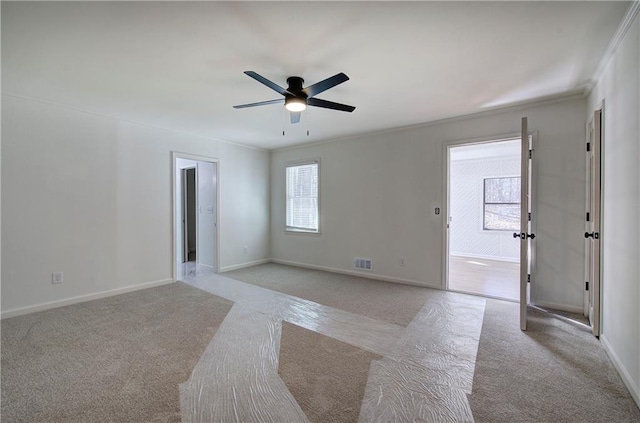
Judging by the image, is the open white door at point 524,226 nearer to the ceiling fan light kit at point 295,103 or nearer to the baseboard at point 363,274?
the baseboard at point 363,274

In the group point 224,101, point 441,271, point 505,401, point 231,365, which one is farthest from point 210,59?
point 441,271

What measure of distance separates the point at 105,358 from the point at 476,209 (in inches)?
294

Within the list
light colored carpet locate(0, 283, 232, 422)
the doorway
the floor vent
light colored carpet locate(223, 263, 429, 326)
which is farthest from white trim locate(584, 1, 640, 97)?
light colored carpet locate(0, 283, 232, 422)

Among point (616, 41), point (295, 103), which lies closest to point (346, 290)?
point (295, 103)

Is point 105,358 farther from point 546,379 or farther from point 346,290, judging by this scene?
point 546,379

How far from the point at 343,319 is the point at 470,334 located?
48.7 inches

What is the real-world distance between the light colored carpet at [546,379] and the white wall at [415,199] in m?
0.98

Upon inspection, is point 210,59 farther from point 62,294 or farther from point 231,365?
point 62,294

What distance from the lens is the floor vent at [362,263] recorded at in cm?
488

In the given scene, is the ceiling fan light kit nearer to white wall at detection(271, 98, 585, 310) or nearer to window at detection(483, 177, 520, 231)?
white wall at detection(271, 98, 585, 310)

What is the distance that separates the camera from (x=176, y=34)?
204 cm

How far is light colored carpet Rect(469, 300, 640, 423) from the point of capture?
169cm

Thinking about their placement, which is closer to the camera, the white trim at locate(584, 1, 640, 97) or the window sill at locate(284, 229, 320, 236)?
the white trim at locate(584, 1, 640, 97)

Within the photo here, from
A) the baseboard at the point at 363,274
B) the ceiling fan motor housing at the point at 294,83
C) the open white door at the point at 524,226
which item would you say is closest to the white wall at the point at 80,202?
the baseboard at the point at 363,274
